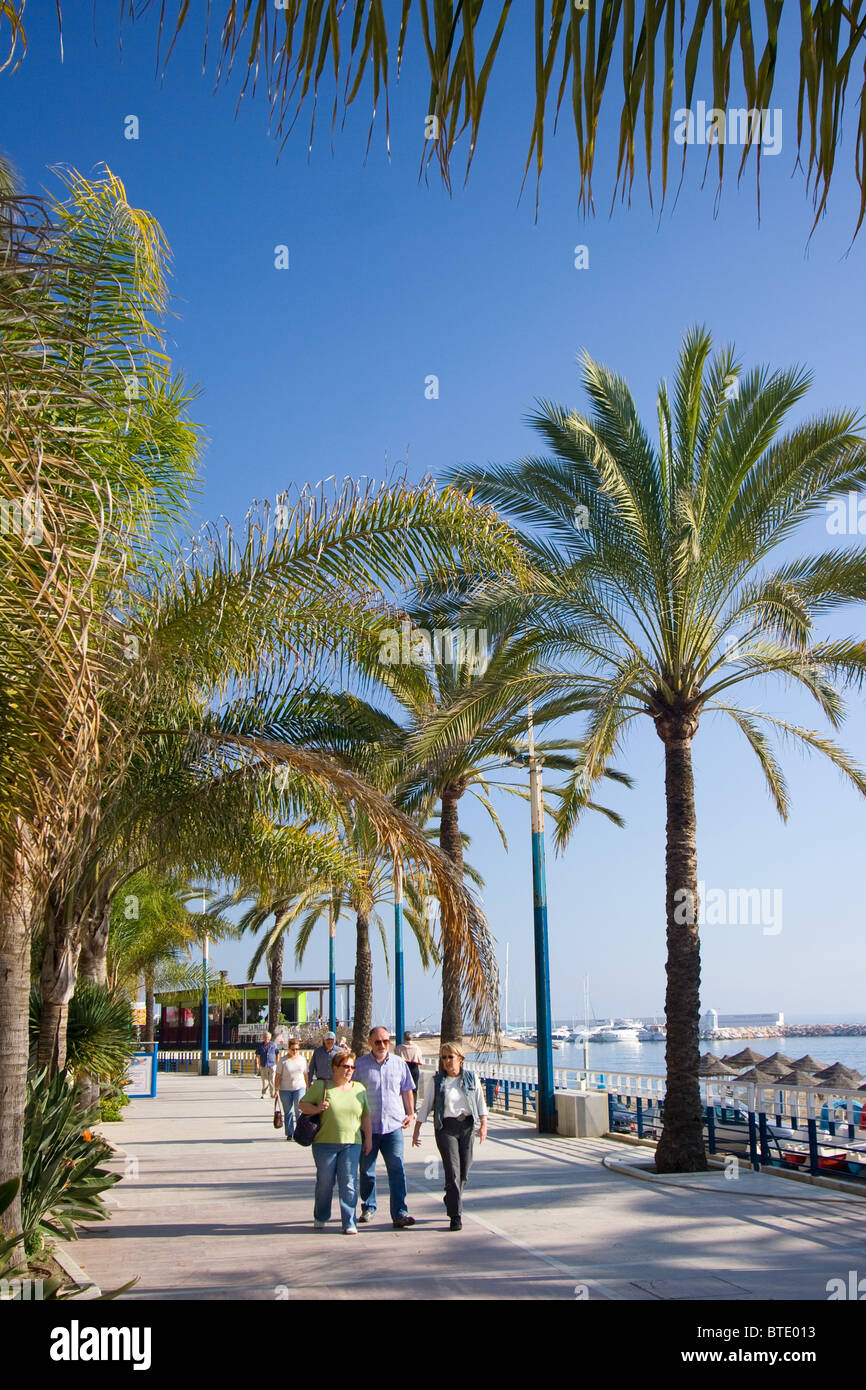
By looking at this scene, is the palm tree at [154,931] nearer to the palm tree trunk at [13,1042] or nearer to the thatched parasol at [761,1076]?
the palm tree trunk at [13,1042]

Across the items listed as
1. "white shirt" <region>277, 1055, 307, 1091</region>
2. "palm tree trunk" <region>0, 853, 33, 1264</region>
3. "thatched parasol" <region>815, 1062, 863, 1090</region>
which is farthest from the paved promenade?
"thatched parasol" <region>815, 1062, 863, 1090</region>

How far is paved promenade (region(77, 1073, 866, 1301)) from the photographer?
26.9ft

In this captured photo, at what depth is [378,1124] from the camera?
11195mm

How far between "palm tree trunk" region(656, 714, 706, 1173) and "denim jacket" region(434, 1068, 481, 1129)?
4410mm

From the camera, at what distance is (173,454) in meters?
10.2

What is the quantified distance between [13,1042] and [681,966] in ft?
30.0

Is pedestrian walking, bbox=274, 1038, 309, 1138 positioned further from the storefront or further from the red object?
the storefront

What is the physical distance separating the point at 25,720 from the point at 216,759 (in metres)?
6.30

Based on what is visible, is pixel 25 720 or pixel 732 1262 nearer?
pixel 25 720

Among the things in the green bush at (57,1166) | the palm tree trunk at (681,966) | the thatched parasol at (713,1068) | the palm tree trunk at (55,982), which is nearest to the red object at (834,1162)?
the palm tree trunk at (681,966)

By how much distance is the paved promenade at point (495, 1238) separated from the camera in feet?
26.9

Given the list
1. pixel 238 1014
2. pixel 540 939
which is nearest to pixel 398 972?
pixel 540 939
